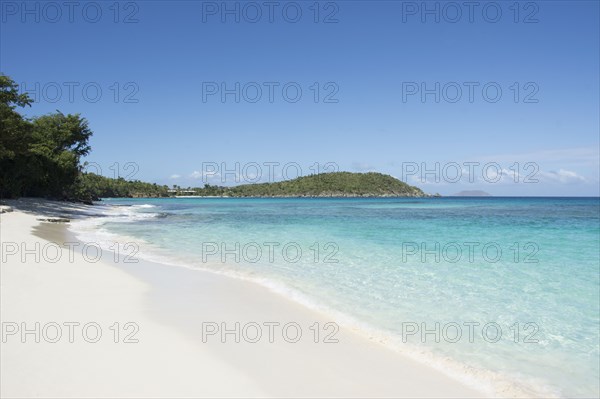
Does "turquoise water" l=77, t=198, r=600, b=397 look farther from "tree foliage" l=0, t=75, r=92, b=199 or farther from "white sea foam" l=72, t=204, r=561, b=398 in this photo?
"tree foliage" l=0, t=75, r=92, b=199

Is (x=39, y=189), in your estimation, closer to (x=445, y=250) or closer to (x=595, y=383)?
(x=445, y=250)

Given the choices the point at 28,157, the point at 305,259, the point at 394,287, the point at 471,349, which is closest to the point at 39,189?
the point at 28,157

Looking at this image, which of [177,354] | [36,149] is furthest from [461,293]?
[36,149]

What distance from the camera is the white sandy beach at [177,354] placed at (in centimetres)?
407

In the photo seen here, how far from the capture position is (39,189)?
166 ft

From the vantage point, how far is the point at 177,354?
15.9ft

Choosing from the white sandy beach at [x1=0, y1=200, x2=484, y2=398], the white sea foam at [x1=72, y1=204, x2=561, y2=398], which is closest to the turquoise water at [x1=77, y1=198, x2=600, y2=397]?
the white sea foam at [x1=72, y1=204, x2=561, y2=398]

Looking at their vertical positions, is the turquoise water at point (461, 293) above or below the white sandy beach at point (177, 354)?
below

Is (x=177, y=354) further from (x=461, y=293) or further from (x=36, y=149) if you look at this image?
(x=36, y=149)

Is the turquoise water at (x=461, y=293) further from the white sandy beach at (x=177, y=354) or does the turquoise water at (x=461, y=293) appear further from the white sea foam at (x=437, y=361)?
the white sandy beach at (x=177, y=354)

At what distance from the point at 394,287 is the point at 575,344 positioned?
155 inches

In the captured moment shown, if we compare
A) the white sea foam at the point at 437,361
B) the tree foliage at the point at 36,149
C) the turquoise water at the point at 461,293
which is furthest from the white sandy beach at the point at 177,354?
the tree foliage at the point at 36,149

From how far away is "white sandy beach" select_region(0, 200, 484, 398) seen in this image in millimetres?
4070

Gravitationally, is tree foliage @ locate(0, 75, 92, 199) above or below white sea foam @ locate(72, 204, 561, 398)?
above
